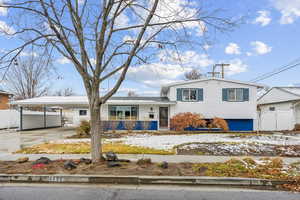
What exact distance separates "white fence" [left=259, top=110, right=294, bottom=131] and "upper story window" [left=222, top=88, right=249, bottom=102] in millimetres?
2700

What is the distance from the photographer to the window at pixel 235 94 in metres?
18.1

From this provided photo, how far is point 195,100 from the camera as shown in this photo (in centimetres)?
1812

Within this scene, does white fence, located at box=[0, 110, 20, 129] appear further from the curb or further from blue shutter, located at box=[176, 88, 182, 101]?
the curb

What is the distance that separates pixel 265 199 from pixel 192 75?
33.5 meters

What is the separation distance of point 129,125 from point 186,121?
4936 mm

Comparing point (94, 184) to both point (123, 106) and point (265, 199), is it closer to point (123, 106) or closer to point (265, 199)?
point (265, 199)

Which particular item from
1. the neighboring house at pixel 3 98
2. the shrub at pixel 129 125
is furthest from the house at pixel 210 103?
the neighboring house at pixel 3 98

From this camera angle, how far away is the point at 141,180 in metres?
4.71

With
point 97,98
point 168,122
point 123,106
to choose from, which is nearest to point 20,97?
point 123,106

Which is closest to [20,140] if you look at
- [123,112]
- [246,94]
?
[123,112]

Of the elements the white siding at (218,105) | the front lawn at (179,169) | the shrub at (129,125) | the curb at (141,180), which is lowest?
the curb at (141,180)

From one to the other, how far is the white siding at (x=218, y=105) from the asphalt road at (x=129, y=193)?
13.9m

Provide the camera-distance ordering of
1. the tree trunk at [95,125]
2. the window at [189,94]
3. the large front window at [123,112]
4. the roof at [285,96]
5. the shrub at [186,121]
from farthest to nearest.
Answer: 1. the roof at [285,96]
2. the large front window at [123,112]
3. the window at [189,94]
4. the shrub at [186,121]
5. the tree trunk at [95,125]

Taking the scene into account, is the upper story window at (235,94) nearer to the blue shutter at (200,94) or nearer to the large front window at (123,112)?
the blue shutter at (200,94)
